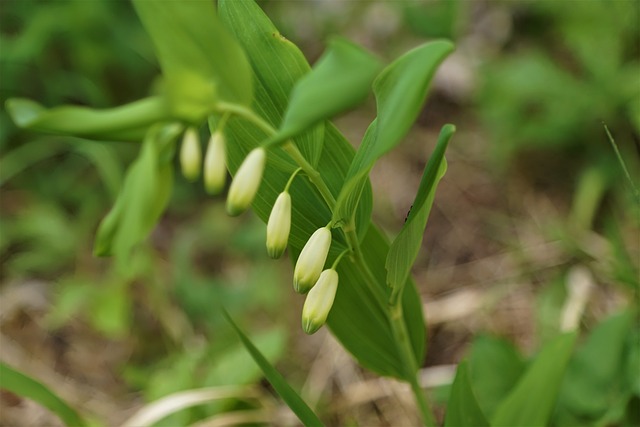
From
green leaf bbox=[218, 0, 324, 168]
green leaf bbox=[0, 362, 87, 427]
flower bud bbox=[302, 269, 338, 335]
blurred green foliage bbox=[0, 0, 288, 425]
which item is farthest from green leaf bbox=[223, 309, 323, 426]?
blurred green foliage bbox=[0, 0, 288, 425]

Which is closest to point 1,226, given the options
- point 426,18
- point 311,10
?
point 311,10

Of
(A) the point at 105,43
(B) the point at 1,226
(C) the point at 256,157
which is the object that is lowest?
(B) the point at 1,226

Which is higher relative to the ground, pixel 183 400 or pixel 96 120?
pixel 96 120

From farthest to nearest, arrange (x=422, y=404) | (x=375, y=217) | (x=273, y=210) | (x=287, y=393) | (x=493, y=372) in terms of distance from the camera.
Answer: (x=375, y=217) < (x=493, y=372) < (x=422, y=404) < (x=287, y=393) < (x=273, y=210)

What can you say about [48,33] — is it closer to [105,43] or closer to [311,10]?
[105,43]

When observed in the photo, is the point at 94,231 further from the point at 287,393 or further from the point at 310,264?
the point at 310,264

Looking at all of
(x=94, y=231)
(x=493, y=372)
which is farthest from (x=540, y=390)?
(x=94, y=231)

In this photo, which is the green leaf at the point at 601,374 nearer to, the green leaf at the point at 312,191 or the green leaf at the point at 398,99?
the green leaf at the point at 312,191
